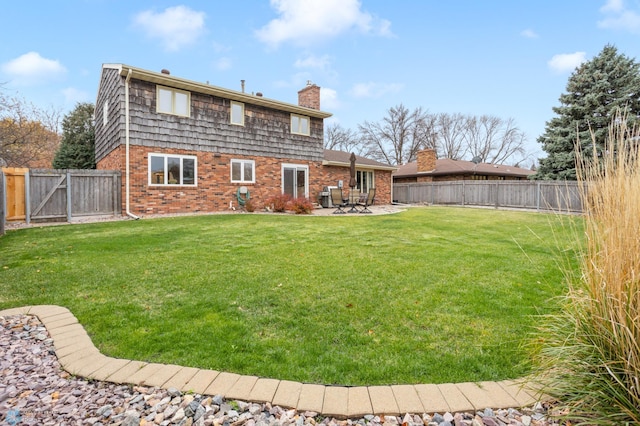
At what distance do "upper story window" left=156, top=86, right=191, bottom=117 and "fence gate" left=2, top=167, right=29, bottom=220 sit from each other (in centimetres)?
462

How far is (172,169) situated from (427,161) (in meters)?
18.6

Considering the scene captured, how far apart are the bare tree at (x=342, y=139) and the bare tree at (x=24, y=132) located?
2651 cm

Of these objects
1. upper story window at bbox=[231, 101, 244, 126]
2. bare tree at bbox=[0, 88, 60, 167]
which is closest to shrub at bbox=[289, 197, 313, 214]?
upper story window at bbox=[231, 101, 244, 126]

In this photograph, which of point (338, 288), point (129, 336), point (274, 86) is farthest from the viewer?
point (274, 86)

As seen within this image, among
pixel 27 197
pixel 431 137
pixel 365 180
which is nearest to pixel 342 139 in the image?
pixel 431 137

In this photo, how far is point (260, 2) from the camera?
38.0ft

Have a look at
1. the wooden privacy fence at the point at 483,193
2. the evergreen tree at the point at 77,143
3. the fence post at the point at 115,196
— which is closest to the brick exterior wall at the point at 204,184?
the fence post at the point at 115,196

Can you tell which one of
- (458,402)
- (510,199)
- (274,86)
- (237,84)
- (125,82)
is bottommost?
(458,402)

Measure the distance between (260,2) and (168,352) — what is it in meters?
12.8

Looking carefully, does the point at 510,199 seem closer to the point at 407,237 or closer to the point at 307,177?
the point at 307,177

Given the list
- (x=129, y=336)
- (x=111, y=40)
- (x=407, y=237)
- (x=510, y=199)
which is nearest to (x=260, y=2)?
(x=111, y=40)

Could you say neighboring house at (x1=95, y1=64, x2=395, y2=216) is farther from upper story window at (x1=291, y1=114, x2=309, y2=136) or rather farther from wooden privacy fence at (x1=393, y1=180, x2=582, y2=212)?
wooden privacy fence at (x1=393, y1=180, x2=582, y2=212)

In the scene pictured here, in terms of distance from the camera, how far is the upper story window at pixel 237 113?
13.7 metres

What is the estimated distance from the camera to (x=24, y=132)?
56.0 ft
